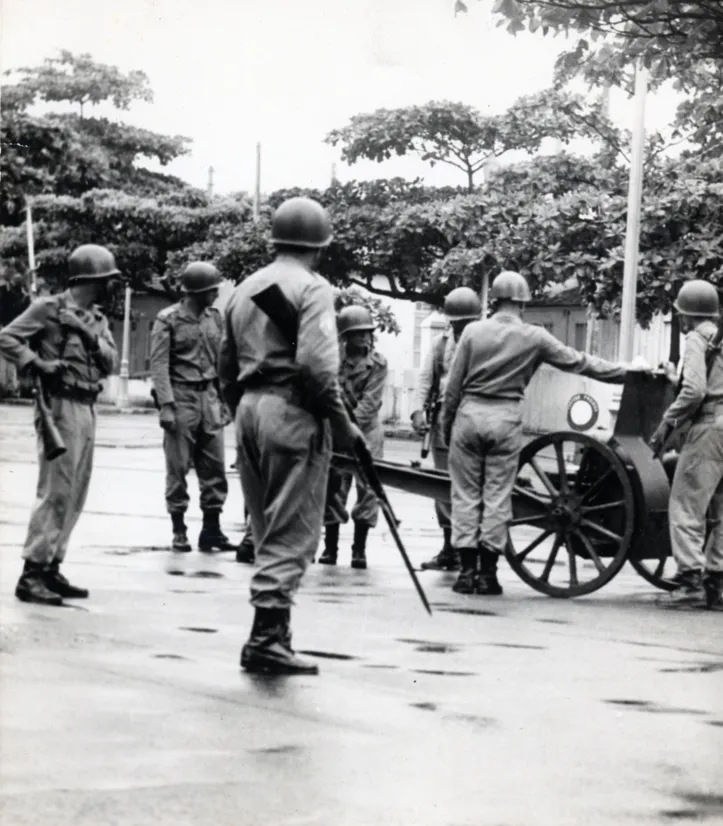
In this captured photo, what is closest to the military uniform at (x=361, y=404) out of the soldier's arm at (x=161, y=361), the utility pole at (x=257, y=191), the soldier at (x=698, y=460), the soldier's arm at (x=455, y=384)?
the soldier's arm at (x=161, y=361)

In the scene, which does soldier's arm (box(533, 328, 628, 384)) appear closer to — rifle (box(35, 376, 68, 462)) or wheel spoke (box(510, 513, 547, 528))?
wheel spoke (box(510, 513, 547, 528))

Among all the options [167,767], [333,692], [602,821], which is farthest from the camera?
[333,692]

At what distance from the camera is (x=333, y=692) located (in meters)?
5.93

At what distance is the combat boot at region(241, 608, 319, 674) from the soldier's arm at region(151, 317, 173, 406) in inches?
180

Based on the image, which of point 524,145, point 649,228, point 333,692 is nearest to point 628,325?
point 649,228

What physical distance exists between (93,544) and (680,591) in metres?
3.98

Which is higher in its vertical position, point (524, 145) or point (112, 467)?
point (524, 145)

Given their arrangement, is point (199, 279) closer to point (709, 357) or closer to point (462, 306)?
point (462, 306)

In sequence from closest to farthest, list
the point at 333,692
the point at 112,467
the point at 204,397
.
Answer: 1. the point at 333,692
2. the point at 204,397
3. the point at 112,467

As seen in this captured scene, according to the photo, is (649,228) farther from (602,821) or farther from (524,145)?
(602,821)

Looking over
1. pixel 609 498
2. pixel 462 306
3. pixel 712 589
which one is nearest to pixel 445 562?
pixel 462 306

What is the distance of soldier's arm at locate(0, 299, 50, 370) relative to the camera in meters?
7.75

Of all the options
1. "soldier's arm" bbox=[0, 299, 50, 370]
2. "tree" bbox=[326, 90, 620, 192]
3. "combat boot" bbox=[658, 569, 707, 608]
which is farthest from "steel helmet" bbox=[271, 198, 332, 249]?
"tree" bbox=[326, 90, 620, 192]

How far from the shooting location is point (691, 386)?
8.98 meters
